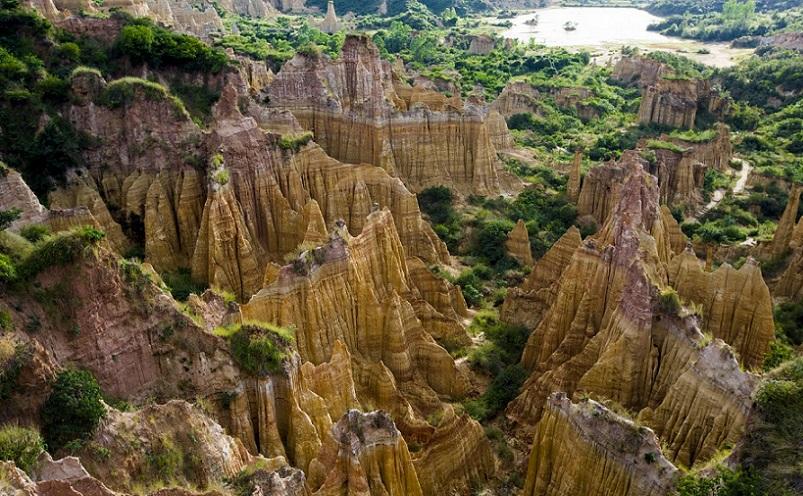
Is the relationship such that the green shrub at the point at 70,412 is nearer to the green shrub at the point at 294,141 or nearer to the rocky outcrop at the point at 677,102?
the green shrub at the point at 294,141

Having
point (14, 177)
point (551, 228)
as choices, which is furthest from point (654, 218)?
point (14, 177)

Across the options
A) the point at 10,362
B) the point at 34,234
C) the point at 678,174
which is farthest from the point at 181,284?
the point at 678,174

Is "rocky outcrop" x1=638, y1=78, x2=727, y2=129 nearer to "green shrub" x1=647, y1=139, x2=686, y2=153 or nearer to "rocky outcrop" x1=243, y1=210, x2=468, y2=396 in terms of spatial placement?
"green shrub" x1=647, y1=139, x2=686, y2=153

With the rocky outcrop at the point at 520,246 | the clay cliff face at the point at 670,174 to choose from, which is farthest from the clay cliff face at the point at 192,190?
the clay cliff face at the point at 670,174

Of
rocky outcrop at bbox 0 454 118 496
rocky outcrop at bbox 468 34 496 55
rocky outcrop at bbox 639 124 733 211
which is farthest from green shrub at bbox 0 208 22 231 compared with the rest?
rocky outcrop at bbox 468 34 496 55

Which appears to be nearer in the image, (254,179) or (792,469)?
(792,469)

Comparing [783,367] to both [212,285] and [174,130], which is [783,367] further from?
[174,130]

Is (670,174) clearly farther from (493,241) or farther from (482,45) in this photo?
(482,45)
